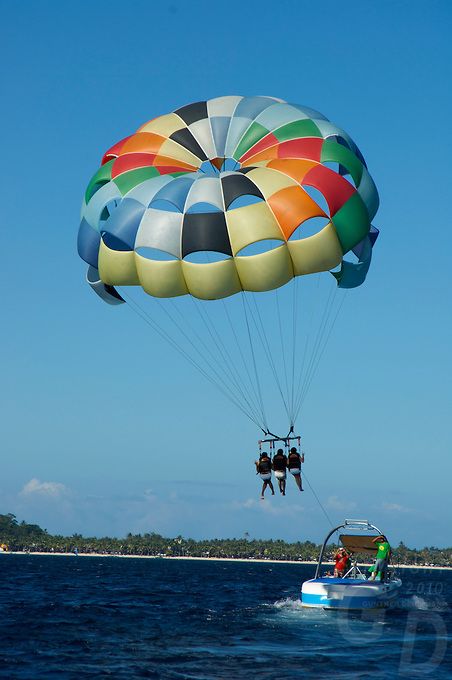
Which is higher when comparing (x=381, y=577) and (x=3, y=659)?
(x=381, y=577)

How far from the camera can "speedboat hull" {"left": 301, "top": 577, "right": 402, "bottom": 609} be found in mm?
27359

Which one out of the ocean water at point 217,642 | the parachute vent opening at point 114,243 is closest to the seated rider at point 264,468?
the ocean water at point 217,642

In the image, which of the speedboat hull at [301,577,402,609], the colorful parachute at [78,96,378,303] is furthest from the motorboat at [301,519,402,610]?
the colorful parachute at [78,96,378,303]

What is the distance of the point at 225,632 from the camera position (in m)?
24.3

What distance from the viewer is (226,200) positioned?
22156mm

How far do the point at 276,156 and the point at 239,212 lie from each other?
247cm

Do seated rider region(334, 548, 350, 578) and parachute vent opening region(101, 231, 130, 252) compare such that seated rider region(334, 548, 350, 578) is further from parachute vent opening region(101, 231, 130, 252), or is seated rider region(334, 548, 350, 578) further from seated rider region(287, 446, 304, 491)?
parachute vent opening region(101, 231, 130, 252)

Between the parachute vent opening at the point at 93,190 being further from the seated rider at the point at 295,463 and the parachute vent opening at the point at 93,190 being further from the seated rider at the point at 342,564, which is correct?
the seated rider at the point at 342,564

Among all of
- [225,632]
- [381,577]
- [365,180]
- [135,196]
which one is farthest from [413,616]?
[135,196]

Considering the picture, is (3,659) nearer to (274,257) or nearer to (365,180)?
(274,257)

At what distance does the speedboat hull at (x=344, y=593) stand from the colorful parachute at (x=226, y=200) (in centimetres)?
988

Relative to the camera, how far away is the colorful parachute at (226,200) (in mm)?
21969

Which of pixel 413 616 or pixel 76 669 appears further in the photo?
pixel 413 616

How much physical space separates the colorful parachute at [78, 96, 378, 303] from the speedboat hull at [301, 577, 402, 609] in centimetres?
988
